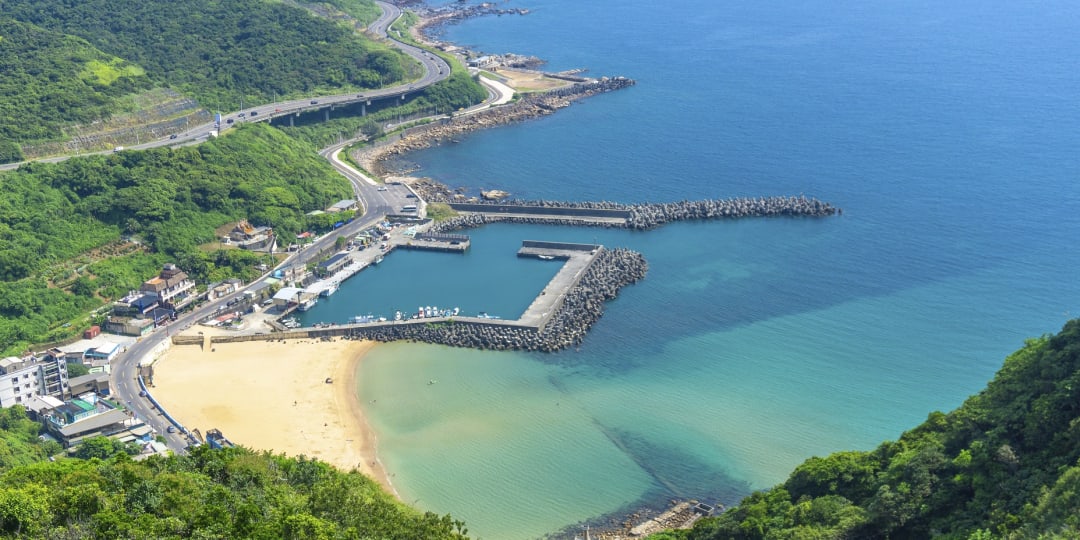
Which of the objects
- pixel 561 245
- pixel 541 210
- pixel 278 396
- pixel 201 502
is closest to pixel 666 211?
pixel 541 210

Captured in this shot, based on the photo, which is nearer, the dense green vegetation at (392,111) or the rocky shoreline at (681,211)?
the rocky shoreline at (681,211)

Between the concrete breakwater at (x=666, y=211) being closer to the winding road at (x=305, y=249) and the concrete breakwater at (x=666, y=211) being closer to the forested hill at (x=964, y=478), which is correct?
the winding road at (x=305, y=249)

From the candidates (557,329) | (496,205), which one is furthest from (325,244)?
(557,329)

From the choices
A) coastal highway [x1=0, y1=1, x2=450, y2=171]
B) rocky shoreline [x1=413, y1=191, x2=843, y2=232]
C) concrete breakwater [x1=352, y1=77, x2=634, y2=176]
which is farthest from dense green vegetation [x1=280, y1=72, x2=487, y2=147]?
rocky shoreline [x1=413, y1=191, x2=843, y2=232]

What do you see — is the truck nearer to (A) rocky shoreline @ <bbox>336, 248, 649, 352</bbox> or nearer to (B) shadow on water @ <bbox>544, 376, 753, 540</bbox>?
(A) rocky shoreline @ <bbox>336, 248, 649, 352</bbox>

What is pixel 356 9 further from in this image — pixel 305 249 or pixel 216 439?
pixel 216 439

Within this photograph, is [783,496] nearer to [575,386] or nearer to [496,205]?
[575,386]

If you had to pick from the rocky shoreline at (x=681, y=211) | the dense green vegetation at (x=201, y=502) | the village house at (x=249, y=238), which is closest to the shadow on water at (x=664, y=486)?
the dense green vegetation at (x=201, y=502)
